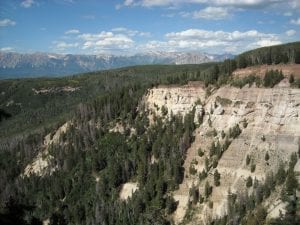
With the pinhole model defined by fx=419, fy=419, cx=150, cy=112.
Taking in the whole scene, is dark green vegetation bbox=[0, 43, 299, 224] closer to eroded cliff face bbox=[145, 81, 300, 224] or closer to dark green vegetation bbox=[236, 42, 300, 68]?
eroded cliff face bbox=[145, 81, 300, 224]

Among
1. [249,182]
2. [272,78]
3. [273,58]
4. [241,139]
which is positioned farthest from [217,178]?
[273,58]

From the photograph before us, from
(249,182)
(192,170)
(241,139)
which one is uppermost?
(241,139)

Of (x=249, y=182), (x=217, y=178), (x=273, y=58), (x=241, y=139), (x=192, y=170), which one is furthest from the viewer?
(x=273, y=58)

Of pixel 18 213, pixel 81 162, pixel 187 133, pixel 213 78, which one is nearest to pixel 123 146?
pixel 81 162

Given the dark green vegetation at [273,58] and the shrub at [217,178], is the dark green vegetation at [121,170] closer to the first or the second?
the shrub at [217,178]

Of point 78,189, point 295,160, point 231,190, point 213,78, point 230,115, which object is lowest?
point 78,189

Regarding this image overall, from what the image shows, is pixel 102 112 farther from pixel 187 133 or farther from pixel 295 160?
pixel 295 160

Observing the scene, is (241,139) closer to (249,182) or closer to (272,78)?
(249,182)

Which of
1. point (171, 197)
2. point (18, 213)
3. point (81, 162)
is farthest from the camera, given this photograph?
point (81, 162)

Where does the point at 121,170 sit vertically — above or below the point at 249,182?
Answer: below
